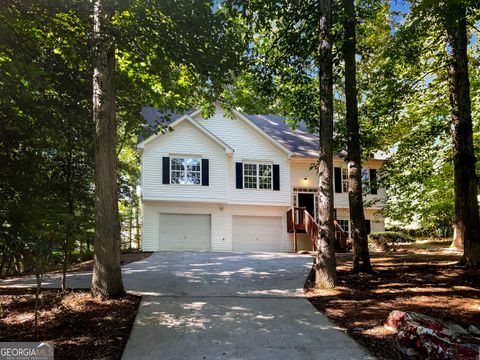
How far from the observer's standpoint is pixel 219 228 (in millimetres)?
18203

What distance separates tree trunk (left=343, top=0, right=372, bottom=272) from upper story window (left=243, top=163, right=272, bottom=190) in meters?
9.61

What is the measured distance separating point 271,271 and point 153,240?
8.42m

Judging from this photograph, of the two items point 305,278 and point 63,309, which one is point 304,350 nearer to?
point 63,309

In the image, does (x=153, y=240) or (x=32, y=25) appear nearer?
(x=32, y=25)

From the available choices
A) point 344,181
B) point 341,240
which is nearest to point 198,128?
A: point 341,240

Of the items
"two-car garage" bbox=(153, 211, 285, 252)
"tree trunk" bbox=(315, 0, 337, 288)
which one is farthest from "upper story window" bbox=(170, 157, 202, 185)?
"tree trunk" bbox=(315, 0, 337, 288)

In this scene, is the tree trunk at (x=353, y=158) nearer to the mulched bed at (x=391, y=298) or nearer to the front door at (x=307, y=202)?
the mulched bed at (x=391, y=298)

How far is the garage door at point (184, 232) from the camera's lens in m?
17.5

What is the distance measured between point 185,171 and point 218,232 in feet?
11.4

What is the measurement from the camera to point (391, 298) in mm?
6934

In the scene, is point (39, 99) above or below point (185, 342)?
above

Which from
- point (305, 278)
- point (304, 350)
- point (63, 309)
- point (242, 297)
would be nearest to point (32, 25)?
point (63, 309)

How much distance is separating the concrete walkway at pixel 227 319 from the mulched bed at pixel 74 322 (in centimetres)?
25

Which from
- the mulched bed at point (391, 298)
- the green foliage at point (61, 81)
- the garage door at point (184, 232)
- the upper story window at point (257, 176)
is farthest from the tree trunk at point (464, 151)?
the garage door at point (184, 232)
